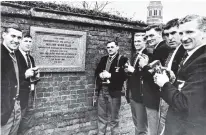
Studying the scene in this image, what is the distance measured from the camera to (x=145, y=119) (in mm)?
4141

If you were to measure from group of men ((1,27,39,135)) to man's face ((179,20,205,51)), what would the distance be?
82.3 inches

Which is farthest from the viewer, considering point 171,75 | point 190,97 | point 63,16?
point 63,16

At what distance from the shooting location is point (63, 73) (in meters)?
3.89

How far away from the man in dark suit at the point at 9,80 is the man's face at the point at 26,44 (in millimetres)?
71

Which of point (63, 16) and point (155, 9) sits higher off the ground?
point (155, 9)

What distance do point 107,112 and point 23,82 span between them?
168 centimetres

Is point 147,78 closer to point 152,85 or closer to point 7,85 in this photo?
point 152,85

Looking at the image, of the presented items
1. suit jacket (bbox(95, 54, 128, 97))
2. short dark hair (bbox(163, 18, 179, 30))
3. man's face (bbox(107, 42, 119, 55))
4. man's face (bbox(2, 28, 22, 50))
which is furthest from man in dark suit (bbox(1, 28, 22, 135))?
short dark hair (bbox(163, 18, 179, 30))

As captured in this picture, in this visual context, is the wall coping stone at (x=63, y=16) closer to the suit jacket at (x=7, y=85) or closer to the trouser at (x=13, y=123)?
the suit jacket at (x=7, y=85)

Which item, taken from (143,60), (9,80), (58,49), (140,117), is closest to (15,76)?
(9,80)

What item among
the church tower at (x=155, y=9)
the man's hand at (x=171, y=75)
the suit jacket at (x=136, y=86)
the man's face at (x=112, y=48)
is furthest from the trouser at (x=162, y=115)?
the church tower at (x=155, y=9)

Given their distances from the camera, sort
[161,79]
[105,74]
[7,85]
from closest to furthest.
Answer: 1. [161,79]
2. [7,85]
3. [105,74]

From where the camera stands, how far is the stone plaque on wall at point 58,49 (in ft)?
11.6

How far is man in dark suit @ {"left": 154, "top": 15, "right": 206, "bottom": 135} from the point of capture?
257 centimetres
